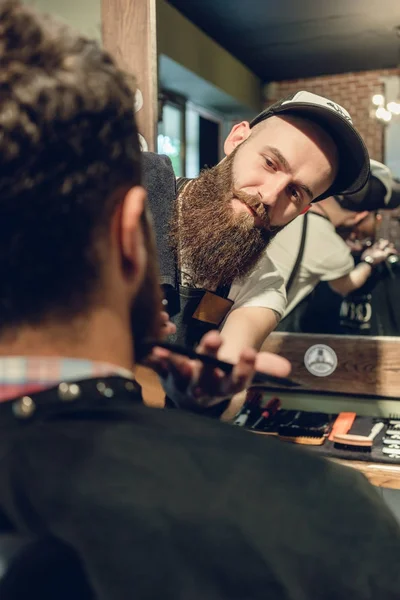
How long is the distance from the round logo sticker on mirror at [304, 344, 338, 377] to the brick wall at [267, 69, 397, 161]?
64cm

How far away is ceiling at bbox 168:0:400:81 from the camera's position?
85.5 inches

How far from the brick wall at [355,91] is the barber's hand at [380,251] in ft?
0.90

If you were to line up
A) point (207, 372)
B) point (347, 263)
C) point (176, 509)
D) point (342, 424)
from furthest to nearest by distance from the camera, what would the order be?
point (347, 263) < point (342, 424) < point (207, 372) < point (176, 509)

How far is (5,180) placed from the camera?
54cm

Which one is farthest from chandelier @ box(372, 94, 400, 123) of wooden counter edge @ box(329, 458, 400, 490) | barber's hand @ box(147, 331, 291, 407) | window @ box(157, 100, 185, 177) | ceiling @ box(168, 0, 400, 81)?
barber's hand @ box(147, 331, 291, 407)

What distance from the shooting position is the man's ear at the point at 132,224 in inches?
23.3

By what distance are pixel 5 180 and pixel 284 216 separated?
3.87 feet

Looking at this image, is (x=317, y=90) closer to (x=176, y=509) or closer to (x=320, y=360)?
(x=320, y=360)

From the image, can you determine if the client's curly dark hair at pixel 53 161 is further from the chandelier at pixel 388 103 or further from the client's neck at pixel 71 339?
the chandelier at pixel 388 103

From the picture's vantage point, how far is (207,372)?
2.52 ft

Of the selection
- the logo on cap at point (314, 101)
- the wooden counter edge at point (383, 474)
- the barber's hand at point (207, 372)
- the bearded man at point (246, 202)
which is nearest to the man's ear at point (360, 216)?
the bearded man at point (246, 202)

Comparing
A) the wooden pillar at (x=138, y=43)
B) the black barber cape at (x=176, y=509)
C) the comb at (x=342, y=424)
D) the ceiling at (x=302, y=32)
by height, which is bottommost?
the comb at (x=342, y=424)

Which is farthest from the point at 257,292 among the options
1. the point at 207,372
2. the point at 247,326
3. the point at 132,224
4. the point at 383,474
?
the point at 132,224

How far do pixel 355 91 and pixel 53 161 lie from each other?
1.80 meters
